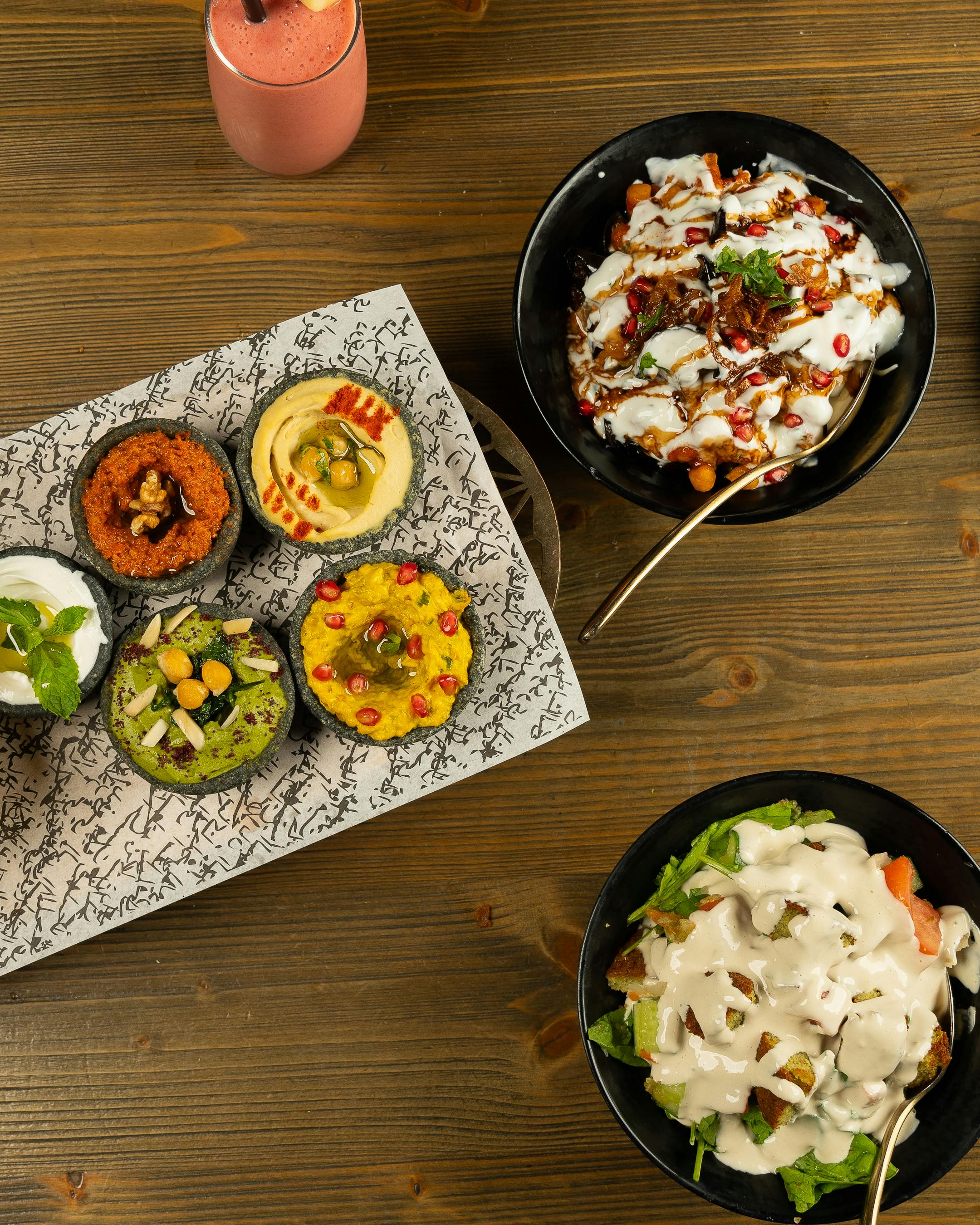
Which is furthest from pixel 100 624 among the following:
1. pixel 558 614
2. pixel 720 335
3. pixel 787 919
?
pixel 787 919

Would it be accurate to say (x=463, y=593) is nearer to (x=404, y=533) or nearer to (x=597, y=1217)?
(x=404, y=533)

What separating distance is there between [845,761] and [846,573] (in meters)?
0.60

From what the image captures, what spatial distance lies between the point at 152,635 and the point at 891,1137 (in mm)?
2286

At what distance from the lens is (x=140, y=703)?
2477 millimetres

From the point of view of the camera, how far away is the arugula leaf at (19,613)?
2.37m

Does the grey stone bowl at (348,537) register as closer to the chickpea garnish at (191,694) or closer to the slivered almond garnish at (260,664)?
the slivered almond garnish at (260,664)

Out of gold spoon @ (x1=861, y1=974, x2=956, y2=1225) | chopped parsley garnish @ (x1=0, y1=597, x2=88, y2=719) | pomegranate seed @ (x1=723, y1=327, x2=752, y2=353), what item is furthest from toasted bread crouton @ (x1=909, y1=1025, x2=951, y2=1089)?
chopped parsley garnish @ (x1=0, y1=597, x2=88, y2=719)

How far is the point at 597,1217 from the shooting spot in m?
2.80

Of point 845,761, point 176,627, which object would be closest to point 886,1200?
point 845,761

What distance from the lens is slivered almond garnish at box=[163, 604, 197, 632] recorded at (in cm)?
256

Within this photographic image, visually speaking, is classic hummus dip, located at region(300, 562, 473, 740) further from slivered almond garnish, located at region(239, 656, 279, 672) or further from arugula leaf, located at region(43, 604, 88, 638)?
arugula leaf, located at region(43, 604, 88, 638)

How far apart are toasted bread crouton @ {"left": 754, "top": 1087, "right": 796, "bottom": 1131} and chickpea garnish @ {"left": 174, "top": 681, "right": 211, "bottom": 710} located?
1758mm

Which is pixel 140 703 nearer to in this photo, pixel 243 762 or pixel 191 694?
pixel 191 694

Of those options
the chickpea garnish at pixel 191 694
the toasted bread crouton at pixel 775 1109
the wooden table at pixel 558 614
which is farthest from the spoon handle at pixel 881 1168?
the chickpea garnish at pixel 191 694
